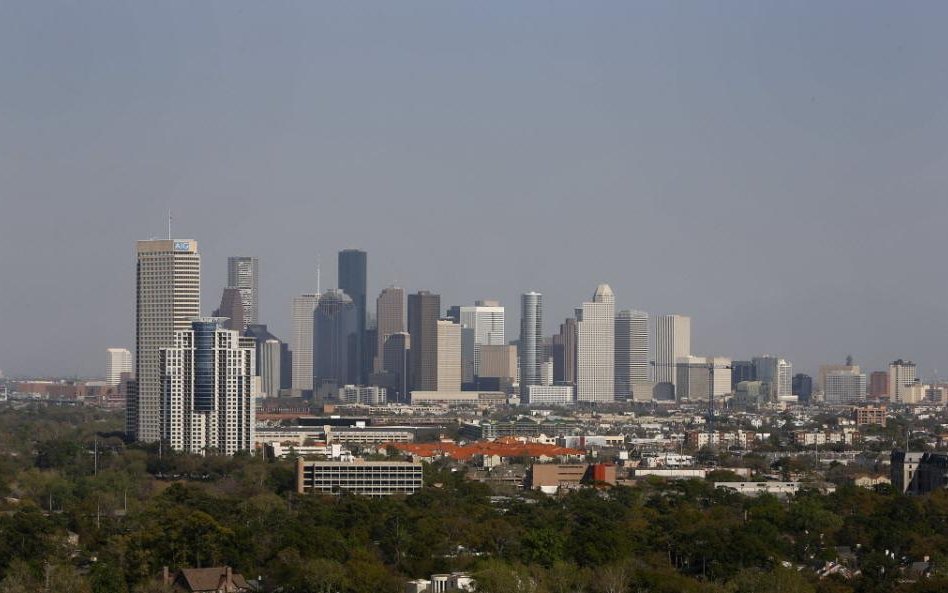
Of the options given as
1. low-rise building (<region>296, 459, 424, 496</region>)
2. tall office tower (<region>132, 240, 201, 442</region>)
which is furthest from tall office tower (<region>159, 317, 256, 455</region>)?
low-rise building (<region>296, 459, 424, 496</region>)

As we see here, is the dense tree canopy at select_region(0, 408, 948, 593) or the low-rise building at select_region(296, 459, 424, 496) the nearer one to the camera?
the dense tree canopy at select_region(0, 408, 948, 593)

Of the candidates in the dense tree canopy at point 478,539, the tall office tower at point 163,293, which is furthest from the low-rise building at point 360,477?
the tall office tower at point 163,293

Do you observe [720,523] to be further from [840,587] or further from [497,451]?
[497,451]

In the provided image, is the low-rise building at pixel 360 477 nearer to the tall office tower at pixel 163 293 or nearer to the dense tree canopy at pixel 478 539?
the dense tree canopy at pixel 478 539

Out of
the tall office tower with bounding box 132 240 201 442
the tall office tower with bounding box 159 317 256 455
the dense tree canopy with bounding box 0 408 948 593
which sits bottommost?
the dense tree canopy with bounding box 0 408 948 593

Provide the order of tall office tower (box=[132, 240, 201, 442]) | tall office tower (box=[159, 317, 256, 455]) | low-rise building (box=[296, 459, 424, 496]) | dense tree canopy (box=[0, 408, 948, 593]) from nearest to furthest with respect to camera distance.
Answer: dense tree canopy (box=[0, 408, 948, 593]), low-rise building (box=[296, 459, 424, 496]), tall office tower (box=[159, 317, 256, 455]), tall office tower (box=[132, 240, 201, 442])

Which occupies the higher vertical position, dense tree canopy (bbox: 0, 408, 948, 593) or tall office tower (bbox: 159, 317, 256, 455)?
tall office tower (bbox: 159, 317, 256, 455)

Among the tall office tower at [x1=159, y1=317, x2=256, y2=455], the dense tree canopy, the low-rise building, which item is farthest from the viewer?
the tall office tower at [x1=159, y1=317, x2=256, y2=455]

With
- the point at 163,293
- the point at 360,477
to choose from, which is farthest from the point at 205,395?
the point at 360,477

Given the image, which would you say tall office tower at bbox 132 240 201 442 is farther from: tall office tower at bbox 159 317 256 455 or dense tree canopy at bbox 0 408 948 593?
dense tree canopy at bbox 0 408 948 593
